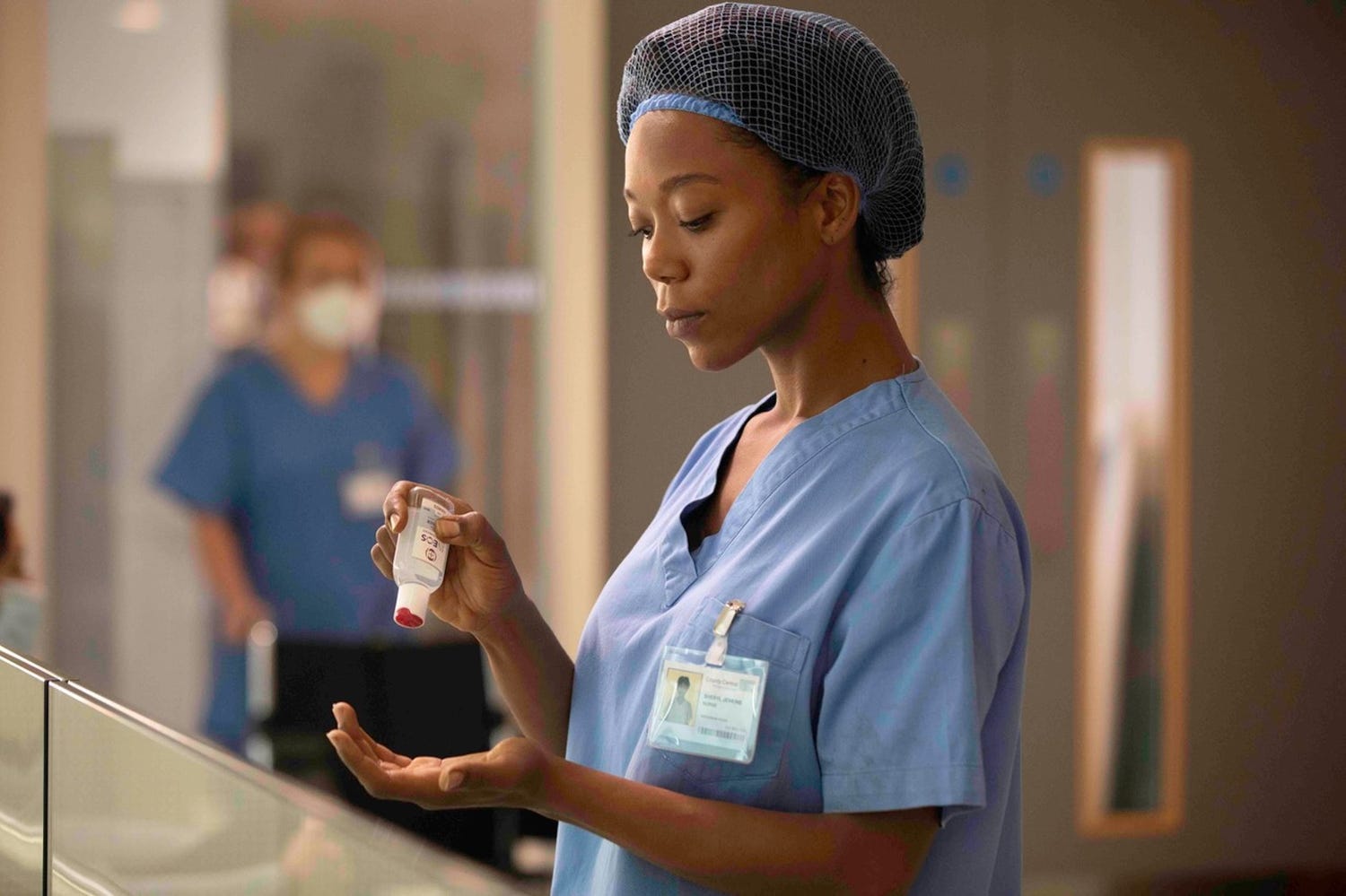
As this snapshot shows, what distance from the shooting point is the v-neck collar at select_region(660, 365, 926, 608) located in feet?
3.91

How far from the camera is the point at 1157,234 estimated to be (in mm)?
4266

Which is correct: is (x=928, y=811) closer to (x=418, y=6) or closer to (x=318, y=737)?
(x=318, y=737)

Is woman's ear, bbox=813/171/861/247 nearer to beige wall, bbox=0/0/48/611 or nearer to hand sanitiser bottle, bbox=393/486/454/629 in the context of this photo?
hand sanitiser bottle, bbox=393/486/454/629

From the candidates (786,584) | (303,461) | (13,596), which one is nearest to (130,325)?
(303,461)

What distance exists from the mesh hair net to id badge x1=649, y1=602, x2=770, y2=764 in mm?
357

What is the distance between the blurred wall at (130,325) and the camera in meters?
4.16

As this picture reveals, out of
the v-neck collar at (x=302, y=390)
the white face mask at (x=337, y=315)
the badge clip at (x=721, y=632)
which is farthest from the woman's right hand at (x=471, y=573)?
the white face mask at (x=337, y=315)

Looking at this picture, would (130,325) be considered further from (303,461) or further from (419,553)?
(419,553)

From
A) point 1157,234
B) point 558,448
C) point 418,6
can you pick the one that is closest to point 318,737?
point 558,448

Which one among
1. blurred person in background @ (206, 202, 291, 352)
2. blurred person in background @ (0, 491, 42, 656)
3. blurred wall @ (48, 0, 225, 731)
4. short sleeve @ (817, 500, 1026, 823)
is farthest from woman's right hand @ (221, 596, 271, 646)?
short sleeve @ (817, 500, 1026, 823)

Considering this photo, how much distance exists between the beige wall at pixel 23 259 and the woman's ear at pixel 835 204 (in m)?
3.47

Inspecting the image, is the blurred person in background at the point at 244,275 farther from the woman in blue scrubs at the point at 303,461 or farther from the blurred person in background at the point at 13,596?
the blurred person in background at the point at 13,596

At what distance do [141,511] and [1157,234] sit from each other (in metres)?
3.01

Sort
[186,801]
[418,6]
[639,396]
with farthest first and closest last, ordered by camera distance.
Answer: [418,6], [639,396], [186,801]
